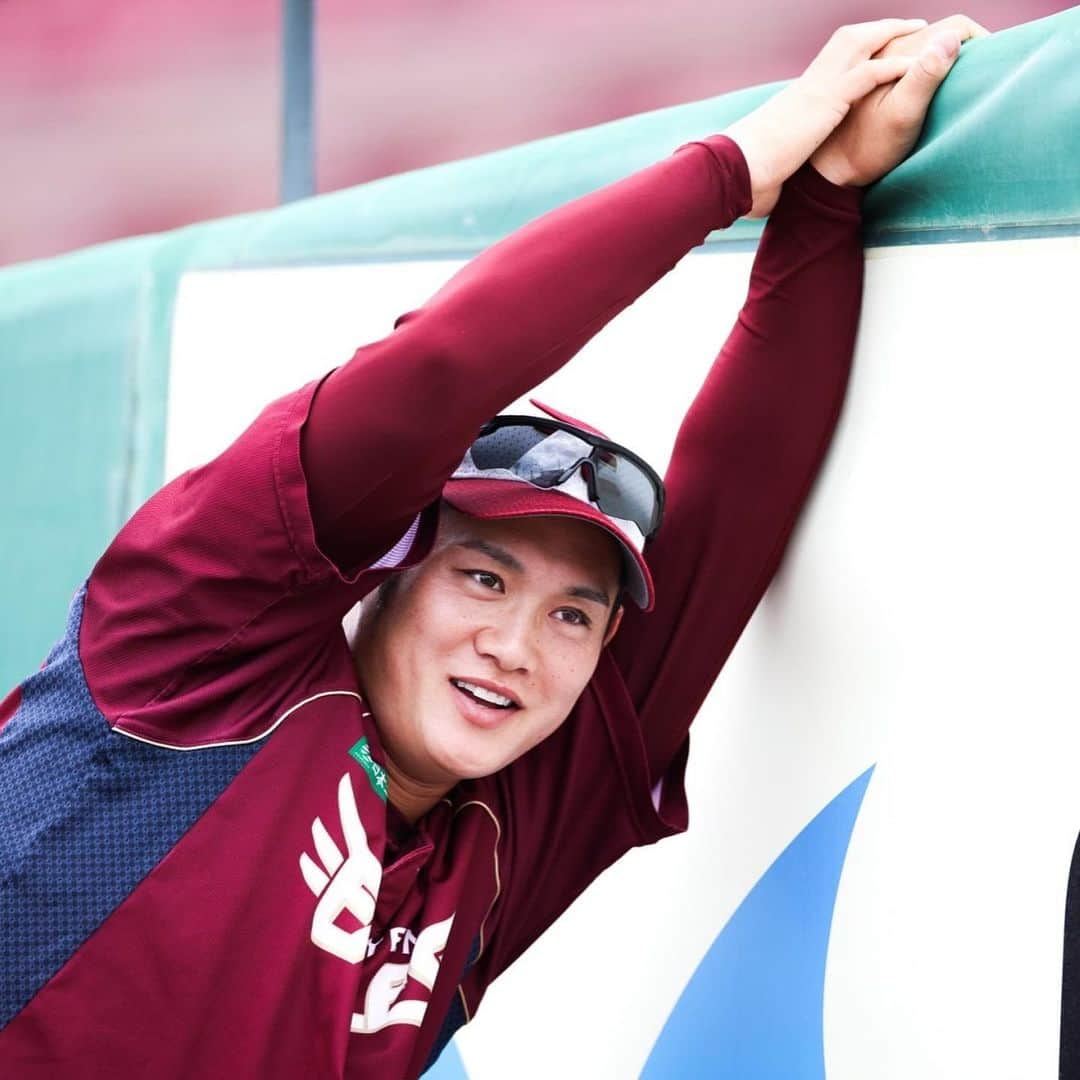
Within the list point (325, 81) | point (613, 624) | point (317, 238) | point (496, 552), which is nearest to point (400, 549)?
point (496, 552)

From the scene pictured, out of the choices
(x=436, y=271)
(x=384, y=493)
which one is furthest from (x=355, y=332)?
(x=384, y=493)

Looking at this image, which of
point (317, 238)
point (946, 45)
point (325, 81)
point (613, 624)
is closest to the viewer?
point (946, 45)

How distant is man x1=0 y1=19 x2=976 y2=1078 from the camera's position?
2.78ft

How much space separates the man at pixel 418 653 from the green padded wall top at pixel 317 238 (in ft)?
0.22

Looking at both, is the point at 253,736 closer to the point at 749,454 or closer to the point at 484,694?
the point at 484,694

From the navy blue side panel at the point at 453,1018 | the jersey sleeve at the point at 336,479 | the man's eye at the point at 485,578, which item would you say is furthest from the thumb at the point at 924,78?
the navy blue side panel at the point at 453,1018

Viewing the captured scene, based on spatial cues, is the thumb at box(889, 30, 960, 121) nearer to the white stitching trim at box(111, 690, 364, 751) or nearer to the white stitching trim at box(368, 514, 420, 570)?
the white stitching trim at box(368, 514, 420, 570)

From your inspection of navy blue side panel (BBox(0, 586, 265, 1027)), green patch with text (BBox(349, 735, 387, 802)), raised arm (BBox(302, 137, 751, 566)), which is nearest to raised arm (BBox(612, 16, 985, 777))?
raised arm (BBox(302, 137, 751, 566))

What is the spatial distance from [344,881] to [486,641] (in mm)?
165

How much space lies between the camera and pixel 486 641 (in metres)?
0.96

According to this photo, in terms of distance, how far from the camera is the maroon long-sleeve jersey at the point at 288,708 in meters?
0.84

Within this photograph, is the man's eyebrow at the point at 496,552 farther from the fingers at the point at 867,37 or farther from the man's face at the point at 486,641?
the fingers at the point at 867,37

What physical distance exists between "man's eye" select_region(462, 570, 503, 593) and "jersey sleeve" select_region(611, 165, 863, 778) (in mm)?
133

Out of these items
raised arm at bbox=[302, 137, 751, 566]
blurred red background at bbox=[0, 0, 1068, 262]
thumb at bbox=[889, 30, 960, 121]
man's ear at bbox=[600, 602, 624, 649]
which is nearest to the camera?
raised arm at bbox=[302, 137, 751, 566]
